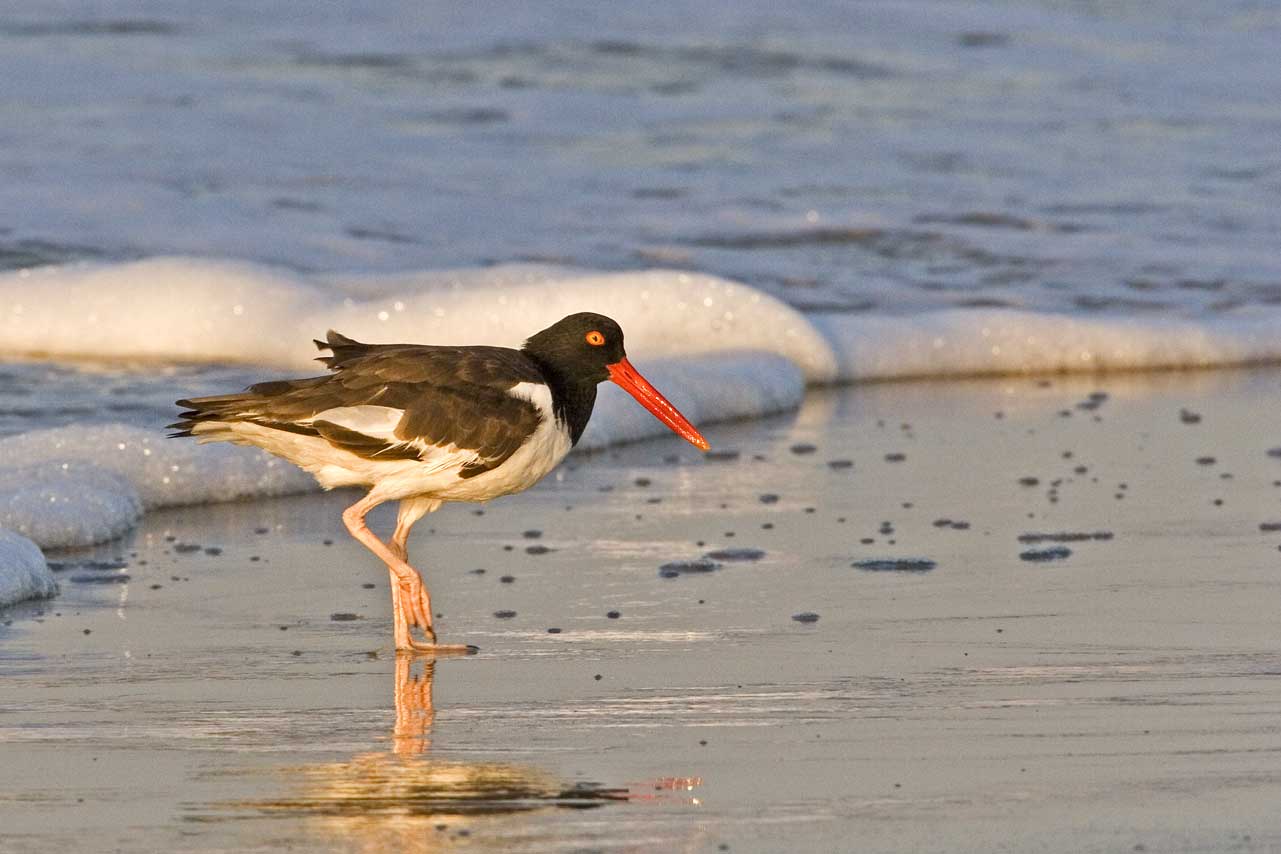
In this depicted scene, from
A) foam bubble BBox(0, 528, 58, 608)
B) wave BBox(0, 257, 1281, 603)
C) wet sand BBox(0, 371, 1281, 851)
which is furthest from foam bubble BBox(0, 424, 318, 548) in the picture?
wave BBox(0, 257, 1281, 603)

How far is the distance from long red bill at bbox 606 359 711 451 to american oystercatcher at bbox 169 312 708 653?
0.31m

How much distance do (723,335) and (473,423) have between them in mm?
4934

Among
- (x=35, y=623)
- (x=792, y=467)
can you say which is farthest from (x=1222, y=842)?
(x=792, y=467)

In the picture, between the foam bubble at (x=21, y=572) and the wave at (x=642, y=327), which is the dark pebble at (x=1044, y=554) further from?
the wave at (x=642, y=327)

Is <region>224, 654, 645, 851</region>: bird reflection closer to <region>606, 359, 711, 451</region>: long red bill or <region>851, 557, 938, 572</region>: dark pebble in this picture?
<region>606, 359, 711, 451</region>: long red bill

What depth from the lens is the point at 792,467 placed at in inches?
328

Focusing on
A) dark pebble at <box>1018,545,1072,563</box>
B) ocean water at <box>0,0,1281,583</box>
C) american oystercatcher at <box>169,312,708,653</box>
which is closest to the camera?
american oystercatcher at <box>169,312,708,653</box>

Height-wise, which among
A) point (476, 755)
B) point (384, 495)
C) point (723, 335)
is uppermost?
point (723, 335)

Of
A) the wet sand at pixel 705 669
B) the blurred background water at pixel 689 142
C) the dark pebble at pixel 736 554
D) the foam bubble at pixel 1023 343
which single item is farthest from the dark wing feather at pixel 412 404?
the blurred background water at pixel 689 142

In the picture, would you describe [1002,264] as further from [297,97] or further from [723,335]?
[297,97]

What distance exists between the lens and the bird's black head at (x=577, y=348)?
20.6 feet

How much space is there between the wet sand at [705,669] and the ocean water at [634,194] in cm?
106

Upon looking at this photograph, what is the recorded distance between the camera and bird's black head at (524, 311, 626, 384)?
627cm

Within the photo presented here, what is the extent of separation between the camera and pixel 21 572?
20.2ft
